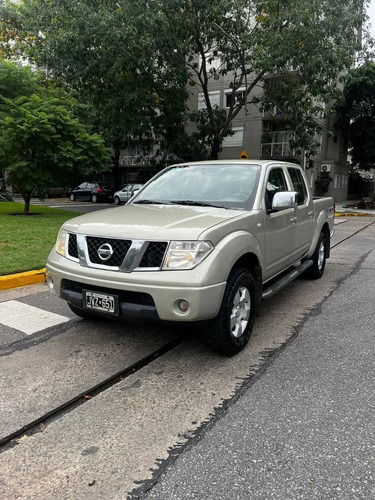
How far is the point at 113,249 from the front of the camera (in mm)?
3359

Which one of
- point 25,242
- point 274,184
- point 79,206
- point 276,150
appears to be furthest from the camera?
point 276,150

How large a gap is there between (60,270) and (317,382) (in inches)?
94.0

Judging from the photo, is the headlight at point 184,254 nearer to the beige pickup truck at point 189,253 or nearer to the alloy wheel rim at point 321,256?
the beige pickup truck at point 189,253

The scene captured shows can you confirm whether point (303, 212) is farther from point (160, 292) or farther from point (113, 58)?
point (113, 58)

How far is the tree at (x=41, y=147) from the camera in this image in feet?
38.1

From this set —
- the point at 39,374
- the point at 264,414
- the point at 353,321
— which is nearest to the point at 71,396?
the point at 39,374

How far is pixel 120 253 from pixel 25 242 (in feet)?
18.7

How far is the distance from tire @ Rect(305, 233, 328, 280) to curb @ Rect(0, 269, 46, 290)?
13.9ft

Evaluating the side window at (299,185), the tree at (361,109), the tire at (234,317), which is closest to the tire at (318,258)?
the side window at (299,185)

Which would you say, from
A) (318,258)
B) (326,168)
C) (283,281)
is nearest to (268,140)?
(326,168)

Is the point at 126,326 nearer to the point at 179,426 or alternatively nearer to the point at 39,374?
the point at 39,374

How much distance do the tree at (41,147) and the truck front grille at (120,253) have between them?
8.95m


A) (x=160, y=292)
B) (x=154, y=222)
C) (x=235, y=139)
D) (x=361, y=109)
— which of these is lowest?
(x=160, y=292)

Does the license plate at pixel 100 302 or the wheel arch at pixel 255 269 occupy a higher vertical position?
the wheel arch at pixel 255 269
